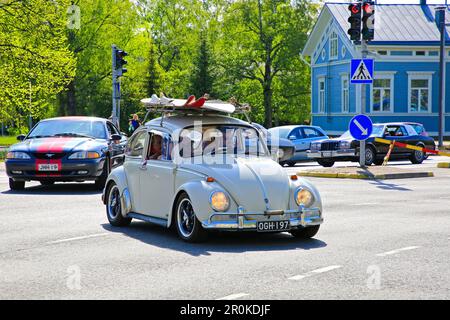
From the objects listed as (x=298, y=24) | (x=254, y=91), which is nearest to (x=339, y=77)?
(x=298, y=24)

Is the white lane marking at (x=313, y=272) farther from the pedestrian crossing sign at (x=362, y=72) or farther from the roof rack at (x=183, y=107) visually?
the pedestrian crossing sign at (x=362, y=72)

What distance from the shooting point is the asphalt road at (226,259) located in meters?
7.30

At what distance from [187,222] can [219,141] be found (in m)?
1.26

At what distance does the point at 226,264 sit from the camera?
873cm

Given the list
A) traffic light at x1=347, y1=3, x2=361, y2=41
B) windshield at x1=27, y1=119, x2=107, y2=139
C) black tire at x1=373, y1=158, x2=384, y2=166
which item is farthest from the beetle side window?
black tire at x1=373, y1=158, x2=384, y2=166

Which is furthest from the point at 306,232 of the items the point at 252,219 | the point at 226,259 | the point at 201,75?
the point at 201,75

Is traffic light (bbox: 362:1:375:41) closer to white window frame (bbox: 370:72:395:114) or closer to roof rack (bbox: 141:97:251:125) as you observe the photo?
roof rack (bbox: 141:97:251:125)

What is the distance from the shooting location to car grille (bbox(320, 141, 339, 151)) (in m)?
→ 28.1

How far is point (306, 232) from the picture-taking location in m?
10.6

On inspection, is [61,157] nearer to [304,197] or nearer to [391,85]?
[304,197]

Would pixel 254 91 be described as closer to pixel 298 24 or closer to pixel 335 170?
pixel 298 24

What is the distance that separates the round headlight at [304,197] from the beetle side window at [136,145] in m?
2.48
